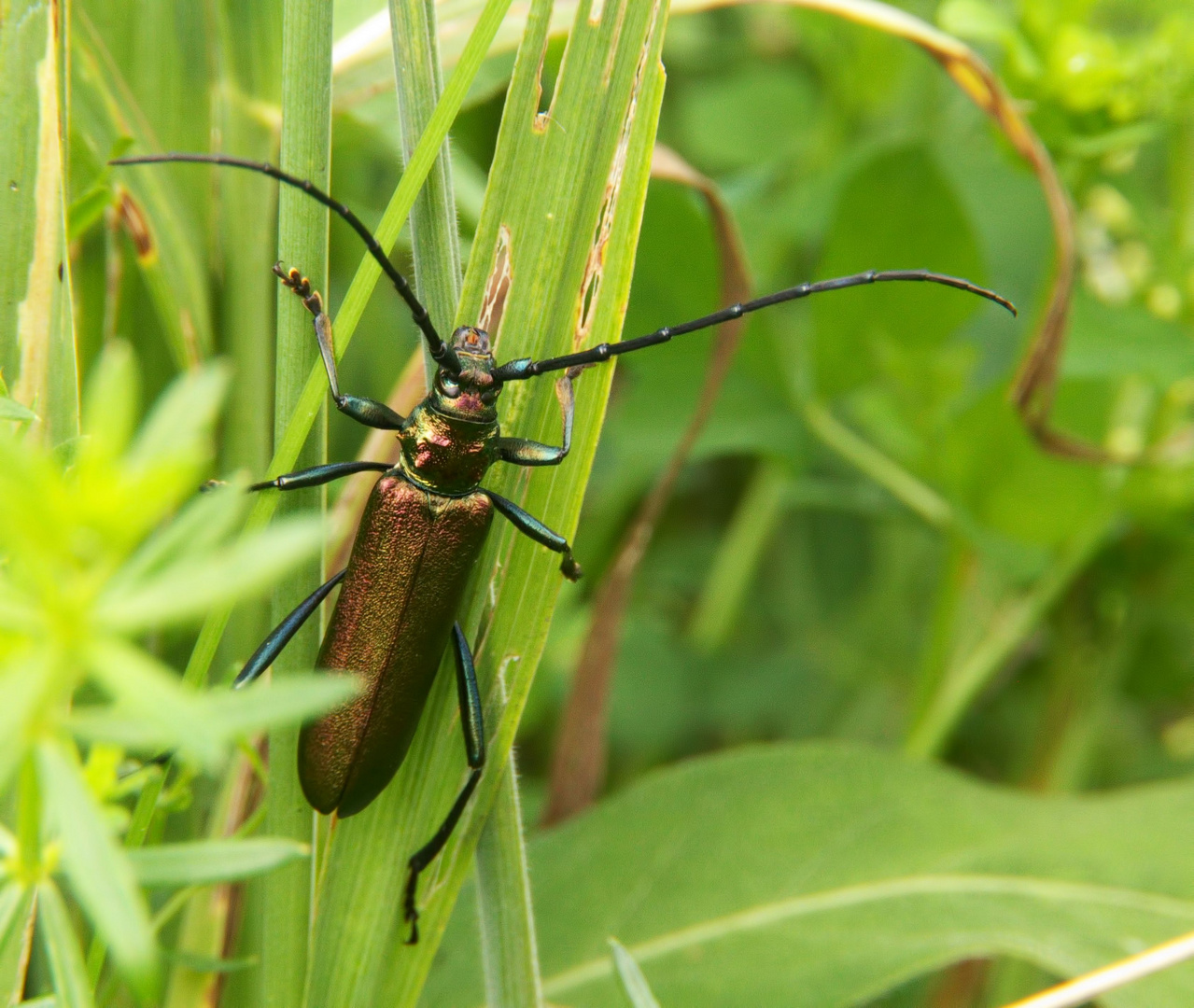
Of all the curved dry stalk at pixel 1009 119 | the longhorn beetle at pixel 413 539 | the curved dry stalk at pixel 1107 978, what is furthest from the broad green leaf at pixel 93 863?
the curved dry stalk at pixel 1009 119

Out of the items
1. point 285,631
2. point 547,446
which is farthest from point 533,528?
point 285,631

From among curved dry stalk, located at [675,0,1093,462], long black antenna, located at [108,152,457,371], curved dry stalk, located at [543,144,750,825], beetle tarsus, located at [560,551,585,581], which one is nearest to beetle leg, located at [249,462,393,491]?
long black antenna, located at [108,152,457,371]

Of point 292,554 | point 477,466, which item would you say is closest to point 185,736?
point 292,554

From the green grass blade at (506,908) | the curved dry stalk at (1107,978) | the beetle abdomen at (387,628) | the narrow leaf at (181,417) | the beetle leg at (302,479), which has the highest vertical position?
the narrow leaf at (181,417)

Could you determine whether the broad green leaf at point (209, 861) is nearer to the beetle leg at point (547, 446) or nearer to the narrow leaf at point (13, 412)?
the narrow leaf at point (13, 412)

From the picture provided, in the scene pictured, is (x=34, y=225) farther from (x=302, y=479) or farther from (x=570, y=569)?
(x=570, y=569)
